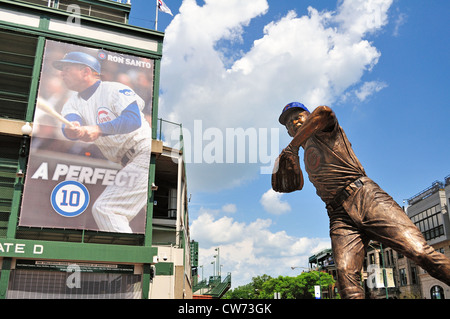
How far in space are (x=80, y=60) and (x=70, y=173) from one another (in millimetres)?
5650

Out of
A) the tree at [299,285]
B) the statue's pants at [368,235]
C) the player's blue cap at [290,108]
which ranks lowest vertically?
the statue's pants at [368,235]

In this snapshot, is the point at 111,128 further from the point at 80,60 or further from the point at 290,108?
the point at 290,108

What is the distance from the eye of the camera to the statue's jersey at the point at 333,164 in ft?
16.2

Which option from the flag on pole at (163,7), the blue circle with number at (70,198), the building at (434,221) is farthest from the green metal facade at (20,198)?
the building at (434,221)

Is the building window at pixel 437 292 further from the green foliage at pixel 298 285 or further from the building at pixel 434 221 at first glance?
the green foliage at pixel 298 285

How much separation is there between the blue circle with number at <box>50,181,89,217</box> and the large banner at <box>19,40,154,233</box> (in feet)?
0.13

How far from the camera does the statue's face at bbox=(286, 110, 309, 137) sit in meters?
5.23

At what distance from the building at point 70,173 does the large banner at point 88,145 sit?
5 centimetres

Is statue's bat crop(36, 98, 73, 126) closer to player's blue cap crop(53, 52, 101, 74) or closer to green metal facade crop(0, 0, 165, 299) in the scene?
green metal facade crop(0, 0, 165, 299)

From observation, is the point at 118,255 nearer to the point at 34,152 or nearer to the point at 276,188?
the point at 34,152

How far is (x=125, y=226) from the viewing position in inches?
752

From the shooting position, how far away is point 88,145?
750 inches
